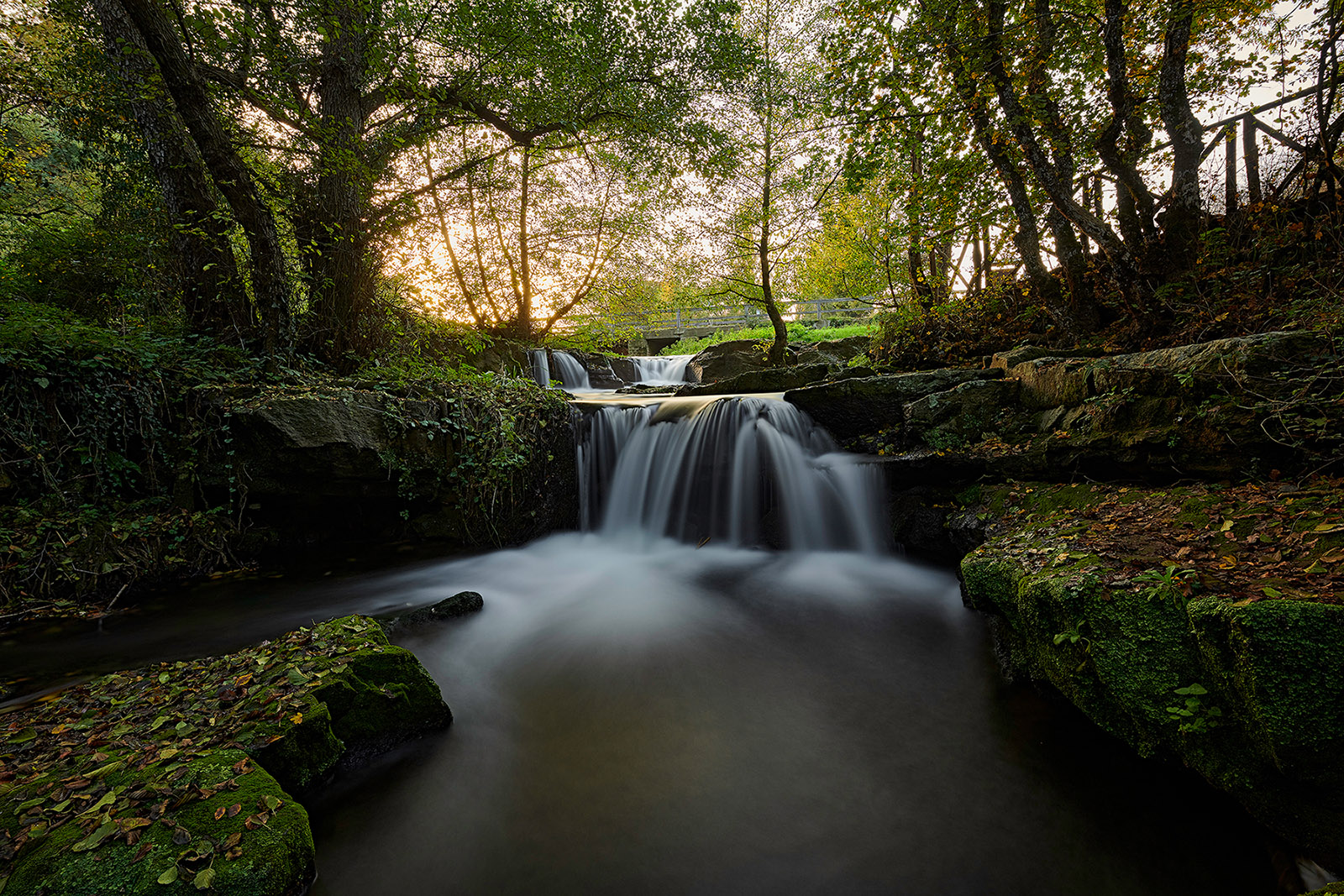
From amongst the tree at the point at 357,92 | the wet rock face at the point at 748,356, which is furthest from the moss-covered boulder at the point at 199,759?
the wet rock face at the point at 748,356

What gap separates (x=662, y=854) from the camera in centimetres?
236

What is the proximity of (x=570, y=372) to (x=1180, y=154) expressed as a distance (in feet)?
42.3

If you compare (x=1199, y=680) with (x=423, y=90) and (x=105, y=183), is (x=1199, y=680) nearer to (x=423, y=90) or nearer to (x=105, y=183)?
(x=423, y=90)

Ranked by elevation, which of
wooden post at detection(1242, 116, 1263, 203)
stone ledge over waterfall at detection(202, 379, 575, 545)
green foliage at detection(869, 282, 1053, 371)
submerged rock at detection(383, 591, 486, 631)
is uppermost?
wooden post at detection(1242, 116, 1263, 203)

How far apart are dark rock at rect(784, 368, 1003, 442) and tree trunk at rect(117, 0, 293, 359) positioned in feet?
21.7

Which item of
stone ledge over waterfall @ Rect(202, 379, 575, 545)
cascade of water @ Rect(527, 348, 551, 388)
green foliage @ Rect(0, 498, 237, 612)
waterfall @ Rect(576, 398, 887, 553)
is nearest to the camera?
green foliage @ Rect(0, 498, 237, 612)

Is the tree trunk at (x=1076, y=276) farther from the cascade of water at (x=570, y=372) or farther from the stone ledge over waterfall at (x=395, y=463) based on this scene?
the cascade of water at (x=570, y=372)

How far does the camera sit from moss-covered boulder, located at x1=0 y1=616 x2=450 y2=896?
1.68m

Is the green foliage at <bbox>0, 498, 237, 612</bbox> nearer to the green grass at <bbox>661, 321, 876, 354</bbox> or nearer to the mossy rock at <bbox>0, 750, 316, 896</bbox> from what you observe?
the mossy rock at <bbox>0, 750, 316, 896</bbox>

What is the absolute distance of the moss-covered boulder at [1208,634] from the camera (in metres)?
1.96

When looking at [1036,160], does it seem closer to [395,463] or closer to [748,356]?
[395,463]

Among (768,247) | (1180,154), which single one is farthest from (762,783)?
(768,247)

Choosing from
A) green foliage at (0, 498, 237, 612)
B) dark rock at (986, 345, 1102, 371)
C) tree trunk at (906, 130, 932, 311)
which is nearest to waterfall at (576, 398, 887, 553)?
dark rock at (986, 345, 1102, 371)

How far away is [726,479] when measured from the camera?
734 cm
